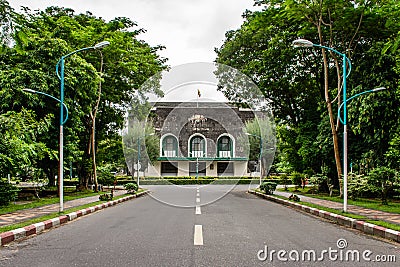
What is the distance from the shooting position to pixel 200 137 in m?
34.1

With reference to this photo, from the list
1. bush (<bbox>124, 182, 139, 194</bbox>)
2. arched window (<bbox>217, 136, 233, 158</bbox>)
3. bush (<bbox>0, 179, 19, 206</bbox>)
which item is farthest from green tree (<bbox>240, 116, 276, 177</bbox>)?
bush (<bbox>0, 179, 19, 206</bbox>)

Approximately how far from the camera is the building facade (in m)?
24.6

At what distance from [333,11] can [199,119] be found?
10.8 meters

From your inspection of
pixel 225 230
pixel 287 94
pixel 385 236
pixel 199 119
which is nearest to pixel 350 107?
pixel 287 94

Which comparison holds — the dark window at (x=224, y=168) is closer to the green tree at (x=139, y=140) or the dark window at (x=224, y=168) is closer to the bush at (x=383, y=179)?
the green tree at (x=139, y=140)

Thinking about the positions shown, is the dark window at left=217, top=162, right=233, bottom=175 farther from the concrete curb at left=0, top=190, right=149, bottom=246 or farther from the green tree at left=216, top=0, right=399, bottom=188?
the concrete curb at left=0, top=190, right=149, bottom=246

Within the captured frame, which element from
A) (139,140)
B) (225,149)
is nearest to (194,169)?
(225,149)

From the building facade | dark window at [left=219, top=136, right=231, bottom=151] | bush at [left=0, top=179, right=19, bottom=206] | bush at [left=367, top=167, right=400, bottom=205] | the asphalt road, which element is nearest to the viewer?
the asphalt road

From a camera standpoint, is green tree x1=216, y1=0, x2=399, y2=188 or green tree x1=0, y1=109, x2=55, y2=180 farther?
green tree x1=216, y1=0, x2=399, y2=188

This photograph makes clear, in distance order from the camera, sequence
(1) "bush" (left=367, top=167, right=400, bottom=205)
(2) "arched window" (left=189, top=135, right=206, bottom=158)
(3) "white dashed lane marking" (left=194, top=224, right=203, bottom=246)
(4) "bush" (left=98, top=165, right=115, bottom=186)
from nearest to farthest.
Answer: (3) "white dashed lane marking" (left=194, top=224, right=203, bottom=246) < (1) "bush" (left=367, top=167, right=400, bottom=205) < (4) "bush" (left=98, top=165, right=115, bottom=186) < (2) "arched window" (left=189, top=135, right=206, bottom=158)

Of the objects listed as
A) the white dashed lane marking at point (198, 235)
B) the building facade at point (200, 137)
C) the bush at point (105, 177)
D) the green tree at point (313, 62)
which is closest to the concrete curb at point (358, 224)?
the white dashed lane marking at point (198, 235)

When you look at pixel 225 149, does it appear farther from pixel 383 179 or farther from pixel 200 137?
pixel 383 179

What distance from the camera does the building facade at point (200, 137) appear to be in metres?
24.6

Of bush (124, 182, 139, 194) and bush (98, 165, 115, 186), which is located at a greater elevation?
bush (98, 165, 115, 186)
